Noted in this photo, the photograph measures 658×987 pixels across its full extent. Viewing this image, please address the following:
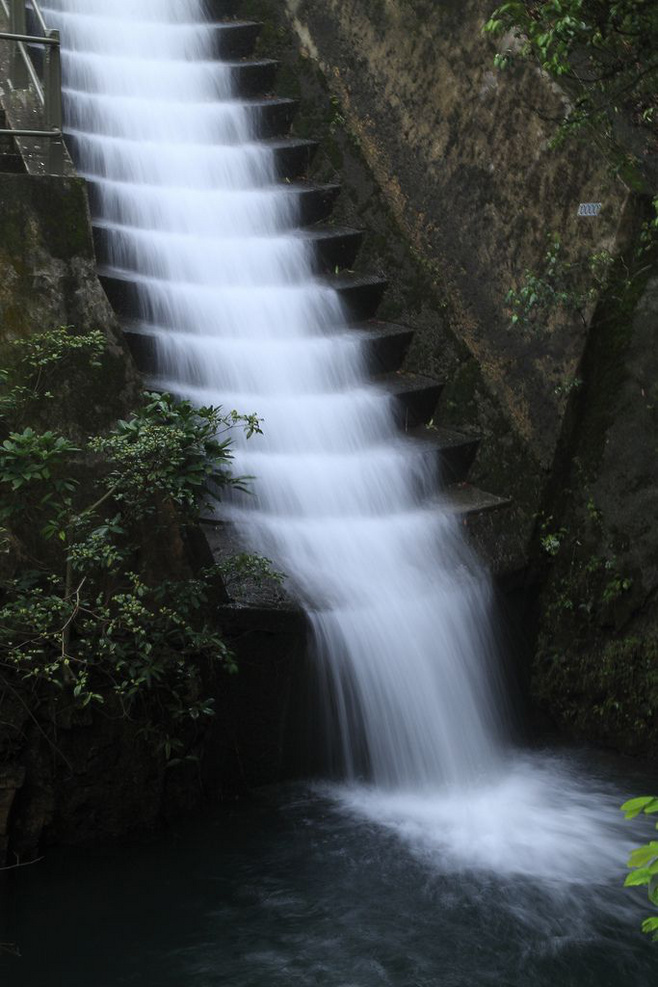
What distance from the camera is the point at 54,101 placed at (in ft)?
23.0

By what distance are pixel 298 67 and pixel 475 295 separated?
2.85m

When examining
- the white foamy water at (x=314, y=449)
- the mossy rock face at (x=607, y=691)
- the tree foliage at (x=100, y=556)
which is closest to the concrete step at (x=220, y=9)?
the white foamy water at (x=314, y=449)

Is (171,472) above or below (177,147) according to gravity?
below

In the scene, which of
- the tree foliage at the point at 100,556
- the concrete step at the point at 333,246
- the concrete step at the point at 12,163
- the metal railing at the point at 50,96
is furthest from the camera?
the concrete step at the point at 333,246

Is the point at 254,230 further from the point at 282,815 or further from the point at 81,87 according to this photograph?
the point at 282,815

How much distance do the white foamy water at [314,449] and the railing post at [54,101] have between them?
1.19 metres

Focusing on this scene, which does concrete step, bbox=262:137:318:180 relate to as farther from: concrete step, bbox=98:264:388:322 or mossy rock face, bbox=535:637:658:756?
mossy rock face, bbox=535:637:658:756

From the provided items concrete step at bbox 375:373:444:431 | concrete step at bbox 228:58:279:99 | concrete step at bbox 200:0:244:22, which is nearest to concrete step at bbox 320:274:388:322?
concrete step at bbox 375:373:444:431

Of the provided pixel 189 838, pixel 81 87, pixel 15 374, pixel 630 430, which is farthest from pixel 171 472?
pixel 81 87

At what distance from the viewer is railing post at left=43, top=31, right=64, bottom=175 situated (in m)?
6.96

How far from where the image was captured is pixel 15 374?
6.29 meters

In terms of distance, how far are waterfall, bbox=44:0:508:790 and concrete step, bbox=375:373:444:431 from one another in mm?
96

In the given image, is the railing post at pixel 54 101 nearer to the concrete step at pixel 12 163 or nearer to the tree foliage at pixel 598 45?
the concrete step at pixel 12 163

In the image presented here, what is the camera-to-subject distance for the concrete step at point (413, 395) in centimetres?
863
